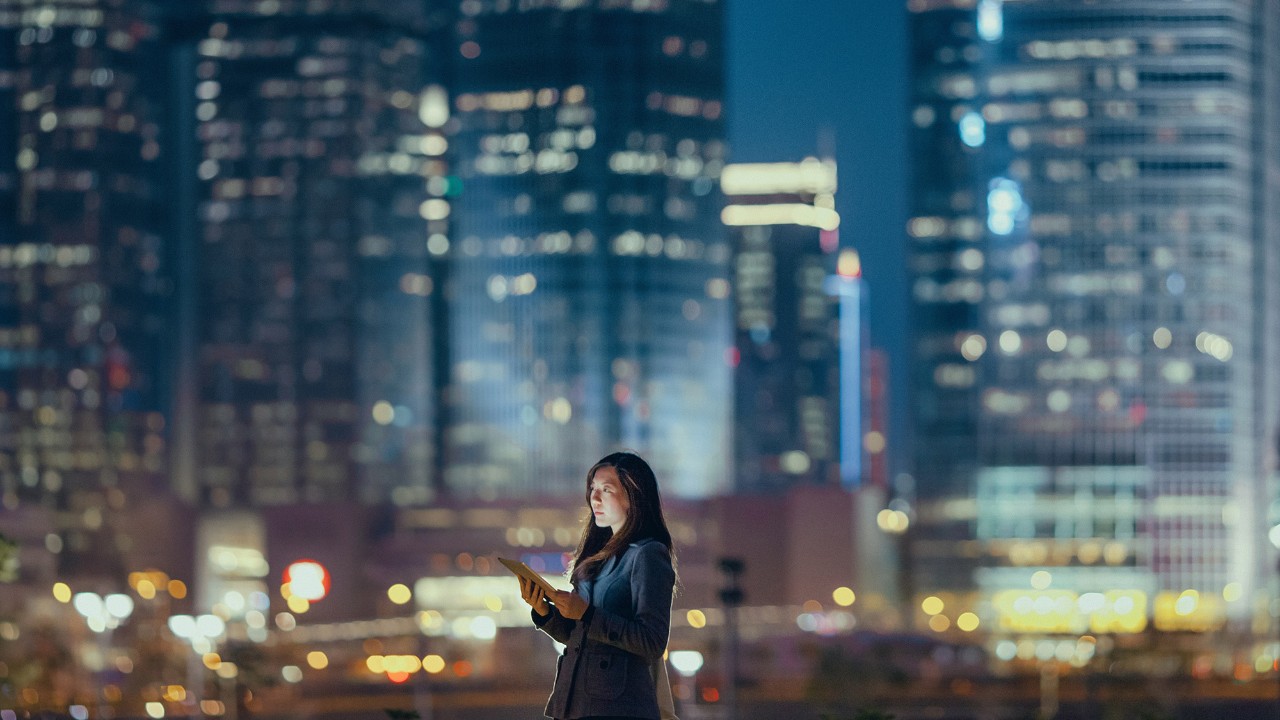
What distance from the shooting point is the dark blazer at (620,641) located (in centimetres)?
910

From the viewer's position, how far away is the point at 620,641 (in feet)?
29.8

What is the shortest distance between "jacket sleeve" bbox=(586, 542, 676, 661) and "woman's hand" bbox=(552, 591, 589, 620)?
0.08m

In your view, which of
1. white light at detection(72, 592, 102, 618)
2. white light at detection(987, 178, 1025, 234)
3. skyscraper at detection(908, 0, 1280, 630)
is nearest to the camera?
white light at detection(72, 592, 102, 618)

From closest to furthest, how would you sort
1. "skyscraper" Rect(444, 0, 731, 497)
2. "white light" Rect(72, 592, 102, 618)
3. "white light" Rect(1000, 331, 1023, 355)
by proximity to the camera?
1. "white light" Rect(72, 592, 102, 618)
2. "white light" Rect(1000, 331, 1023, 355)
3. "skyscraper" Rect(444, 0, 731, 497)

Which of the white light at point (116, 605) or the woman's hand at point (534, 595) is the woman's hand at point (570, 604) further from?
the white light at point (116, 605)

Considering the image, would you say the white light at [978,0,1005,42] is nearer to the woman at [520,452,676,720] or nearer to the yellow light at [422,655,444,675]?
the yellow light at [422,655,444,675]

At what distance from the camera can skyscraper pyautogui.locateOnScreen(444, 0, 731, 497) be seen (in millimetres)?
196125

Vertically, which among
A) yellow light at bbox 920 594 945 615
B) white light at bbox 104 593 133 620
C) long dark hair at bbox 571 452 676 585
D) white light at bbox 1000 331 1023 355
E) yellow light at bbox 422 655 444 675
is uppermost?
white light at bbox 1000 331 1023 355

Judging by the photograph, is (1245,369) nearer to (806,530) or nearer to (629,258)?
(806,530)

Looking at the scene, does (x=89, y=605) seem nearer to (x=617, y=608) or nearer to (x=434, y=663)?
(x=434, y=663)

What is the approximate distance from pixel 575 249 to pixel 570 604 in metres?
188

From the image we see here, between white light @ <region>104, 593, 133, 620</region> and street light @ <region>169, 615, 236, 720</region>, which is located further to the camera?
white light @ <region>104, 593, 133, 620</region>

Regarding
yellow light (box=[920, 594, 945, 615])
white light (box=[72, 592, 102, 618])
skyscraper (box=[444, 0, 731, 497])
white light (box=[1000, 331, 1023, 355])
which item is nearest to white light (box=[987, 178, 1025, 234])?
white light (box=[1000, 331, 1023, 355])

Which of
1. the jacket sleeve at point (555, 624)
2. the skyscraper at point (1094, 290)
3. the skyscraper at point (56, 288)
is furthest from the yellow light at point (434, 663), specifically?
the jacket sleeve at point (555, 624)
